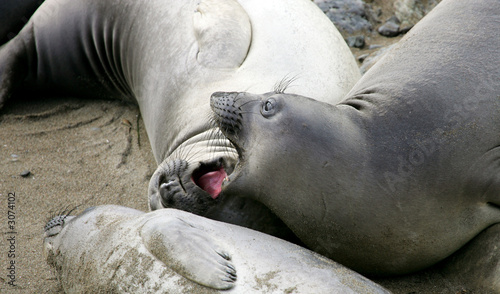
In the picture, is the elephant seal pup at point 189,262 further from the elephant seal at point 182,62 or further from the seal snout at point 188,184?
the elephant seal at point 182,62

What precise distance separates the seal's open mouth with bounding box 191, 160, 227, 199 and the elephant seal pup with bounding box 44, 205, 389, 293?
53cm

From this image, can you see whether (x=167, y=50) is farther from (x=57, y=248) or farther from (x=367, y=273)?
(x=367, y=273)

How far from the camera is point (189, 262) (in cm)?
269

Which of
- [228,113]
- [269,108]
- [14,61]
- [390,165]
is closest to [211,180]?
[228,113]

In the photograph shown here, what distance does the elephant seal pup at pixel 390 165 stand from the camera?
9.98ft

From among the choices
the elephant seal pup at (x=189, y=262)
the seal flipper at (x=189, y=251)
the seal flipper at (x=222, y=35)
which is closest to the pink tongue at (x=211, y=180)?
the elephant seal pup at (x=189, y=262)

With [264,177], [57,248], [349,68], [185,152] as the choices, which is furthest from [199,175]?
[349,68]

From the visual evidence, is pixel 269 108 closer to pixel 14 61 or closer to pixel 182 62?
pixel 182 62

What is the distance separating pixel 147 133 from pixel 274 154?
2176 millimetres

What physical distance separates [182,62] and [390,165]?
2011 millimetres

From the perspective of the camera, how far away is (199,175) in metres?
3.67

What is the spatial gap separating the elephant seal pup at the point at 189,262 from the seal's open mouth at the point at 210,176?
0.53 meters

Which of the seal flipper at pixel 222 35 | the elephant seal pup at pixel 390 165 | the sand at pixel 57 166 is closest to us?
the elephant seal pup at pixel 390 165

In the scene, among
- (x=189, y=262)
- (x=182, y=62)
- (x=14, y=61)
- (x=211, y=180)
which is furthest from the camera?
(x=14, y=61)
